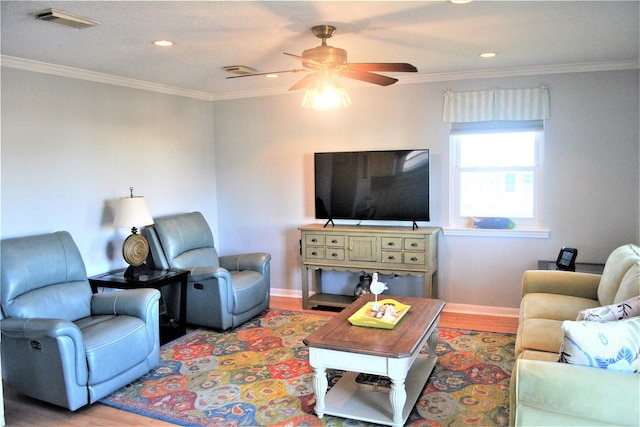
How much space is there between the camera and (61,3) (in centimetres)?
264

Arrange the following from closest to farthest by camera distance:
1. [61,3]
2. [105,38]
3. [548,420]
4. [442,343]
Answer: [548,420] → [61,3] → [105,38] → [442,343]

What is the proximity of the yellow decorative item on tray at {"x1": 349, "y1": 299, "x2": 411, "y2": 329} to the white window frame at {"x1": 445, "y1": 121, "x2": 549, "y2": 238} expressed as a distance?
6.10 feet

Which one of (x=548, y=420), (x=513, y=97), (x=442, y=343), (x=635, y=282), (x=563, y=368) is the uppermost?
(x=513, y=97)

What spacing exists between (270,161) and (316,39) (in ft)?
8.28

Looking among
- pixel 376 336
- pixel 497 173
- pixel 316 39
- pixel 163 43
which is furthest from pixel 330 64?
pixel 497 173

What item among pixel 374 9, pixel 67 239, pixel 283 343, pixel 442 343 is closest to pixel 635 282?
pixel 442 343

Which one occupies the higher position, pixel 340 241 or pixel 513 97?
pixel 513 97

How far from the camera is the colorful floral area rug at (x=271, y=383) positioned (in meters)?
3.05

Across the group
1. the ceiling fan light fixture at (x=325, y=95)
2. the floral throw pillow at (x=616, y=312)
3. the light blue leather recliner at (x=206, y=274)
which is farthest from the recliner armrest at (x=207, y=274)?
the floral throw pillow at (x=616, y=312)

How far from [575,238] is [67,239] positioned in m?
4.44

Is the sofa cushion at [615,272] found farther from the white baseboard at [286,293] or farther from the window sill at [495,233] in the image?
the white baseboard at [286,293]

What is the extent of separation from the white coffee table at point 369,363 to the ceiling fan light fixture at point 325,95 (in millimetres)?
1426

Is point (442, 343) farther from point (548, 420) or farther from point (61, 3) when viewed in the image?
point (61, 3)

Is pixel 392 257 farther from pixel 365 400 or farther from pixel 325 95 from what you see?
pixel 325 95
